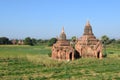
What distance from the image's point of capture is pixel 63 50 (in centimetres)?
4225

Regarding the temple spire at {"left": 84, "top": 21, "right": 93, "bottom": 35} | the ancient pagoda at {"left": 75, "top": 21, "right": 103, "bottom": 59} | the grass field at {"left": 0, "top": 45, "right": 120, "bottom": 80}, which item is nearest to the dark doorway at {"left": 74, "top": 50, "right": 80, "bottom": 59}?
the ancient pagoda at {"left": 75, "top": 21, "right": 103, "bottom": 59}

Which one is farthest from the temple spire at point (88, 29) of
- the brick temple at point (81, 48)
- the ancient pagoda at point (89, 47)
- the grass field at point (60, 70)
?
the grass field at point (60, 70)

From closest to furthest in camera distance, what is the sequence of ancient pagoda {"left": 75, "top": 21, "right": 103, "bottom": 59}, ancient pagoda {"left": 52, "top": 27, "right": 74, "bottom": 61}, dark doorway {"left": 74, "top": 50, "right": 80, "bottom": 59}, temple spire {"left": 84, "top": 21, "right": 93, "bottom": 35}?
1. ancient pagoda {"left": 52, "top": 27, "right": 74, "bottom": 61}
2. dark doorway {"left": 74, "top": 50, "right": 80, "bottom": 59}
3. ancient pagoda {"left": 75, "top": 21, "right": 103, "bottom": 59}
4. temple spire {"left": 84, "top": 21, "right": 93, "bottom": 35}

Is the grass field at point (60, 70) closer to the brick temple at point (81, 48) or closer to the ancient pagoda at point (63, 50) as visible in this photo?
the ancient pagoda at point (63, 50)

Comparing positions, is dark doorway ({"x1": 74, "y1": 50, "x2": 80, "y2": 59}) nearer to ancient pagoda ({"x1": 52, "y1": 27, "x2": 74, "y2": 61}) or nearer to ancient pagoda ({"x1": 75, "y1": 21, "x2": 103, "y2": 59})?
ancient pagoda ({"x1": 75, "y1": 21, "x2": 103, "y2": 59})

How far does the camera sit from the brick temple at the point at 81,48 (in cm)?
4231

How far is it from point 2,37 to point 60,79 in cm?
9745

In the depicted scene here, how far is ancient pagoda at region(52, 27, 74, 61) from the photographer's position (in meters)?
42.0

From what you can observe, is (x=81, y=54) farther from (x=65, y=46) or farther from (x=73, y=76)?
(x=73, y=76)

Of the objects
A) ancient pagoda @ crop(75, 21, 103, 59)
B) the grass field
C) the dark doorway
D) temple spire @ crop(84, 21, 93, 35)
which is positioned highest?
temple spire @ crop(84, 21, 93, 35)

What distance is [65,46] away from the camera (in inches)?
1683

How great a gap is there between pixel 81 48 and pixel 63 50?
427 centimetres

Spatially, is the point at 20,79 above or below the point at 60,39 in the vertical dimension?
below

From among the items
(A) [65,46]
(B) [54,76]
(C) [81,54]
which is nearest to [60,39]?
(A) [65,46]
